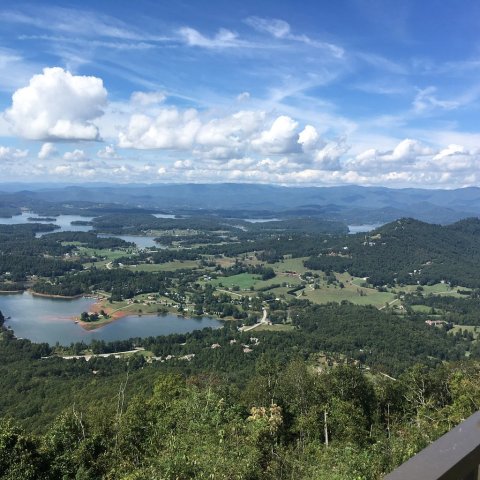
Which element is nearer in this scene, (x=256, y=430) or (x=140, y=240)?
(x=256, y=430)

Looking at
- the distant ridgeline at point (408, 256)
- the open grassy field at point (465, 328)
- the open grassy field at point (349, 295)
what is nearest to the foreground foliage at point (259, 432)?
the open grassy field at point (465, 328)

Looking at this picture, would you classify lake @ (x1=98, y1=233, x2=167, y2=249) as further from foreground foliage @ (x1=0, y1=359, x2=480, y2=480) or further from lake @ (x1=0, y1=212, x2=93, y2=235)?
foreground foliage @ (x1=0, y1=359, x2=480, y2=480)

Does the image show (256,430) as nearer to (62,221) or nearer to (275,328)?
(275,328)

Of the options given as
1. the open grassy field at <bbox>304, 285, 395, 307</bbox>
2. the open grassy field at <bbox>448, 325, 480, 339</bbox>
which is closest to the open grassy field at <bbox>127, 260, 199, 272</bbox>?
the open grassy field at <bbox>304, 285, 395, 307</bbox>

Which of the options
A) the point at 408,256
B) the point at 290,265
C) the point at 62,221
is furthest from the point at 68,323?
the point at 62,221

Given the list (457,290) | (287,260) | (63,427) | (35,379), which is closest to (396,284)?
(457,290)

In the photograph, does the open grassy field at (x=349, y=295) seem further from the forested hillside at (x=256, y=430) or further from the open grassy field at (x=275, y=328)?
the forested hillside at (x=256, y=430)
